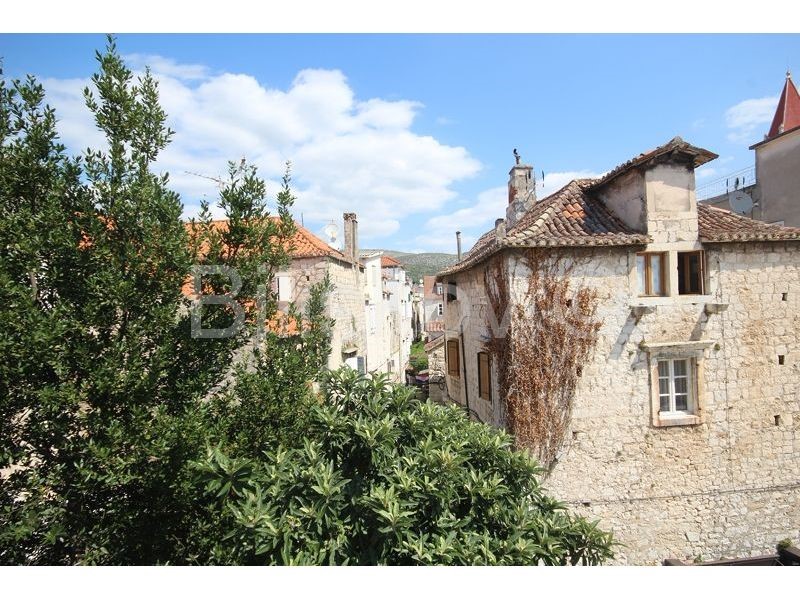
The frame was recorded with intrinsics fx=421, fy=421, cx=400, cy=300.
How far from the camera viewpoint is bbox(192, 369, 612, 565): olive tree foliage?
14.5 ft

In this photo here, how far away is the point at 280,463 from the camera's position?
5.00m

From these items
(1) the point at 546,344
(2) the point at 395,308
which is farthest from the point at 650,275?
(2) the point at 395,308

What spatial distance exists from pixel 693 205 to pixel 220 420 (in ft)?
36.7

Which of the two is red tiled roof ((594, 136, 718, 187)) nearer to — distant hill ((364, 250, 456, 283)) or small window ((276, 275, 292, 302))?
small window ((276, 275, 292, 302))

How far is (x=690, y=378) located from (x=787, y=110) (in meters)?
19.5

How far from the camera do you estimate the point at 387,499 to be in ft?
14.5

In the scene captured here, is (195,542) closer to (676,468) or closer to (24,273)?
(24,273)

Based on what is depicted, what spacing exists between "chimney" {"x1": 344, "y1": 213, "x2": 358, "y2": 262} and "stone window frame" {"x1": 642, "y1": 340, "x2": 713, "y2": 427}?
45.4ft

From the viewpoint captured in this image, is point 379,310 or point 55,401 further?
point 379,310

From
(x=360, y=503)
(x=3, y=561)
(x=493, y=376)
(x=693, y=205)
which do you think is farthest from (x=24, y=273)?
(x=693, y=205)

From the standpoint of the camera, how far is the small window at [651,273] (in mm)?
10117

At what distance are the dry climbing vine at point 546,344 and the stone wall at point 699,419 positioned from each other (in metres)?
0.28

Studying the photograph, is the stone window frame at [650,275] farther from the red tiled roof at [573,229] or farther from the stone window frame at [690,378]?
the stone window frame at [690,378]

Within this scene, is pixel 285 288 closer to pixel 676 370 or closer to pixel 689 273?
pixel 676 370
